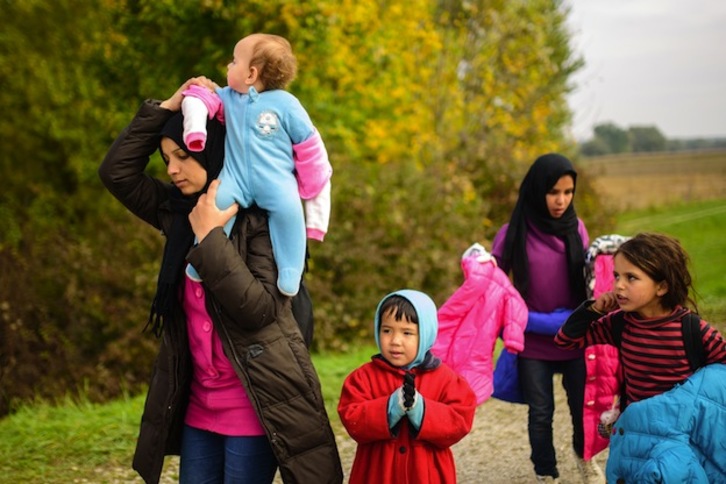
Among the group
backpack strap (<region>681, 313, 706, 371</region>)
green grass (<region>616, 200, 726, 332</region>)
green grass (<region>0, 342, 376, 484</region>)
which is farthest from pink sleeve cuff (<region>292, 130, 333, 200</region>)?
green grass (<region>616, 200, 726, 332</region>)

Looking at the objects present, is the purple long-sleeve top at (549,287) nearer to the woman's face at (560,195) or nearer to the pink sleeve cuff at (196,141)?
the woman's face at (560,195)

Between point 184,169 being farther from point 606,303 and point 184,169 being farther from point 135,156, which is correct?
point 606,303

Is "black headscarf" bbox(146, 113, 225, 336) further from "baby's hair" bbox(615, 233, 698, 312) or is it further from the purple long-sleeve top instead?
the purple long-sleeve top

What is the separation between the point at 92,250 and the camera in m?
10.4

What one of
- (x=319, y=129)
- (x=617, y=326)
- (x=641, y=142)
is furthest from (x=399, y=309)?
(x=641, y=142)

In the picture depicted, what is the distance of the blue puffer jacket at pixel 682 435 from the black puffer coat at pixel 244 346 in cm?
123

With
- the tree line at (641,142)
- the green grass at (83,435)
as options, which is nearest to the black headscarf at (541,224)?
the green grass at (83,435)

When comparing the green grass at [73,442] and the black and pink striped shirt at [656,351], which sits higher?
the black and pink striped shirt at [656,351]

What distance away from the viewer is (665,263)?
360 centimetres

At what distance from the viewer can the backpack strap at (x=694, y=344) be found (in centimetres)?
358

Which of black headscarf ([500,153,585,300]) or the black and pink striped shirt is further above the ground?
black headscarf ([500,153,585,300])

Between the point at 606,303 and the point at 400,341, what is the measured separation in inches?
38.7

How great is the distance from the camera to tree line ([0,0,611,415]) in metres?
9.89

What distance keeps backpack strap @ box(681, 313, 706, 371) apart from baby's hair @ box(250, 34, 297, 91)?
1.97 m
